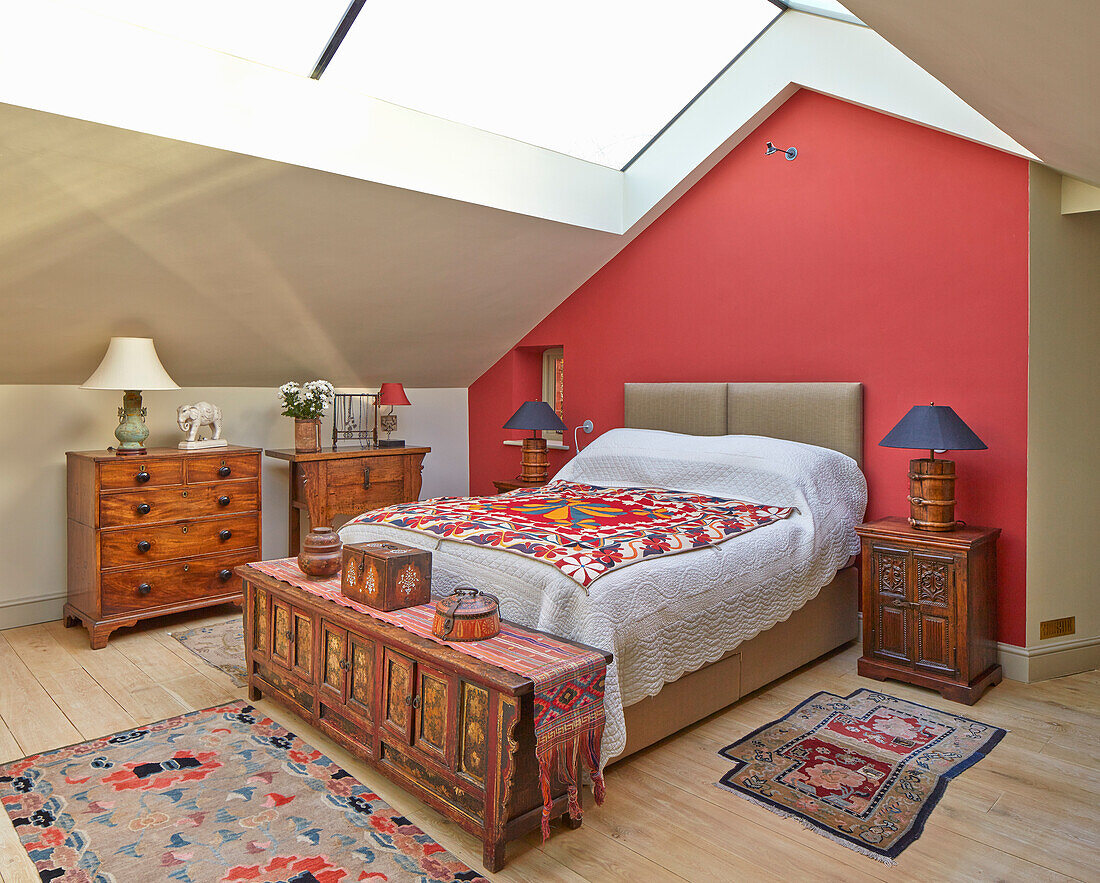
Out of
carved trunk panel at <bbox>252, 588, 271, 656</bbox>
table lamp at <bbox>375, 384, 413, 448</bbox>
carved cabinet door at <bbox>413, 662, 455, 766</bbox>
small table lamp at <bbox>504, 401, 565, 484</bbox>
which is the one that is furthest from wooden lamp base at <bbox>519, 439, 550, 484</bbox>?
carved cabinet door at <bbox>413, 662, 455, 766</bbox>

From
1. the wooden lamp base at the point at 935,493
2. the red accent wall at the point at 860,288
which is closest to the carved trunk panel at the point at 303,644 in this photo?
the wooden lamp base at the point at 935,493

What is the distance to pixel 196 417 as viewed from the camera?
3947 mm

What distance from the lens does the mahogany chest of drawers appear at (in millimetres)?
3514

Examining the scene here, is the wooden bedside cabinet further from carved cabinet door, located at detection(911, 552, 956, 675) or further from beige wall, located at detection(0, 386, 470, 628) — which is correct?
beige wall, located at detection(0, 386, 470, 628)

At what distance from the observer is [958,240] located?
3.35m

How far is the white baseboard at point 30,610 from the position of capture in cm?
373

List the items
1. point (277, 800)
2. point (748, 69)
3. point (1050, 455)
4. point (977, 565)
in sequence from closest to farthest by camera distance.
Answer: point (277, 800)
point (977, 565)
point (1050, 455)
point (748, 69)

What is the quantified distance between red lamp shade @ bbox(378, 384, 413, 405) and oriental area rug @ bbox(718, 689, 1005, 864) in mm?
3043

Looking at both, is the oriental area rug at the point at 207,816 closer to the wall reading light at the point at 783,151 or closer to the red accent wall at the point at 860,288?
the red accent wall at the point at 860,288

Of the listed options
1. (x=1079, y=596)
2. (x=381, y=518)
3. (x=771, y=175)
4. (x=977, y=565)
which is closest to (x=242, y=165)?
(x=381, y=518)

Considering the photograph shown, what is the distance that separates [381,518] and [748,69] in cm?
296

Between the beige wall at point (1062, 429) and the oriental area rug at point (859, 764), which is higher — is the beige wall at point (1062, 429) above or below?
above

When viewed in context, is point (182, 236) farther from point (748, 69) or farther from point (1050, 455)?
point (1050, 455)

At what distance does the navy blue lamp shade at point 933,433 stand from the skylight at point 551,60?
6.97ft
